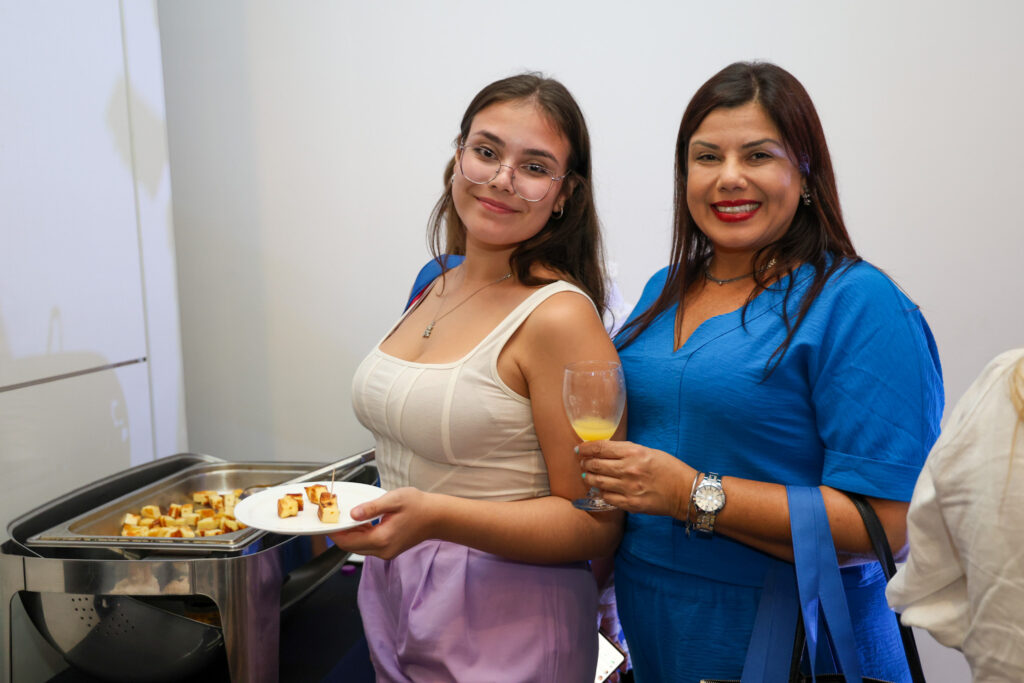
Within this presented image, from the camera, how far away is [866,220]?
2.47m

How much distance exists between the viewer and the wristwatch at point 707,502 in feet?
3.75

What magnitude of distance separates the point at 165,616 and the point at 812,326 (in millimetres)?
1257

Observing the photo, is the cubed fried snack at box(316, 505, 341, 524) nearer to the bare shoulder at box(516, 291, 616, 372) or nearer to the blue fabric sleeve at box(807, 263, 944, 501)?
the bare shoulder at box(516, 291, 616, 372)

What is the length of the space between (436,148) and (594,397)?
1.78m

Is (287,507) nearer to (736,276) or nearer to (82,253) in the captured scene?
(736,276)

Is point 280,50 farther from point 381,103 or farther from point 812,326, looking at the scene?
point 812,326

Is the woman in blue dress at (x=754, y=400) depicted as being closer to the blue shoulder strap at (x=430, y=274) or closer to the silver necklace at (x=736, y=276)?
the silver necklace at (x=736, y=276)

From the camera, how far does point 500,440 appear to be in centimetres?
133

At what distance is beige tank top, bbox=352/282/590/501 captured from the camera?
131cm

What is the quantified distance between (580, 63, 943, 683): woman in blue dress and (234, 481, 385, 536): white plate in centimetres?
37

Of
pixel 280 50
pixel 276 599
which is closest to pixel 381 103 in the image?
pixel 280 50

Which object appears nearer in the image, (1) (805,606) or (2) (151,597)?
(1) (805,606)

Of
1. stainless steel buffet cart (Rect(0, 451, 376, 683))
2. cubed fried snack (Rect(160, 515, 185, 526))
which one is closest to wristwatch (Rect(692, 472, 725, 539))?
stainless steel buffet cart (Rect(0, 451, 376, 683))

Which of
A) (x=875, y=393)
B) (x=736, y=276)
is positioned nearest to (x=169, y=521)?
(x=736, y=276)
